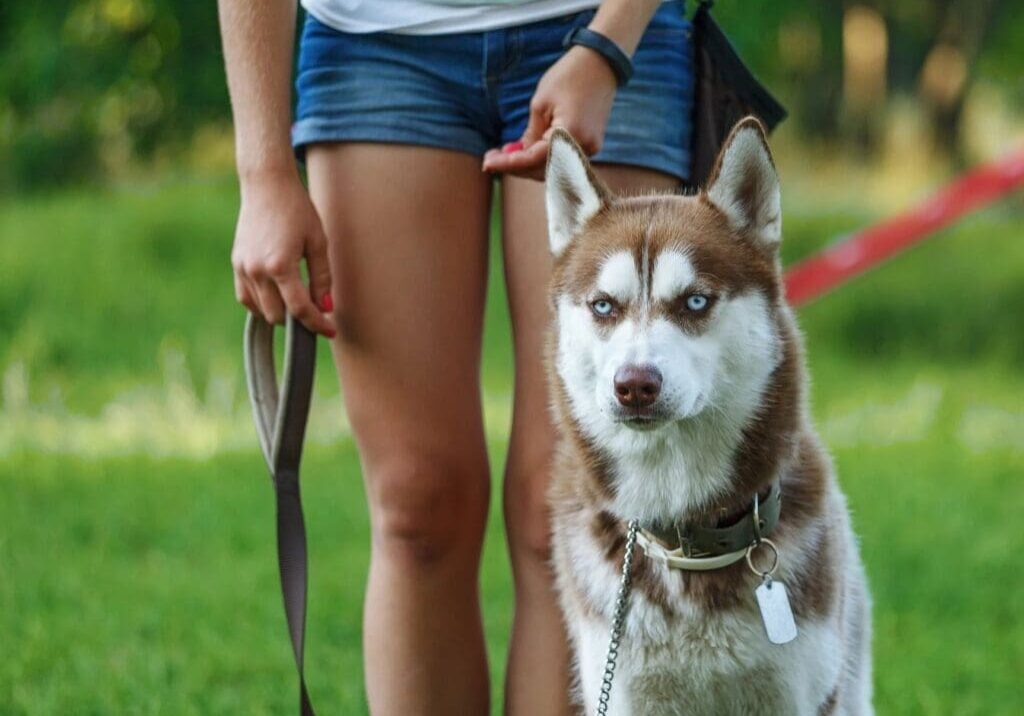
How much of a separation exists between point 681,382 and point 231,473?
493 centimetres

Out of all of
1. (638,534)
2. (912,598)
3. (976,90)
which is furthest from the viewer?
(976,90)

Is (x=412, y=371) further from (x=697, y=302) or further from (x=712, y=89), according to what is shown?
(x=712, y=89)

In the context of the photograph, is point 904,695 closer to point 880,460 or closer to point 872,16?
point 880,460

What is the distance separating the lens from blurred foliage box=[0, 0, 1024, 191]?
11375mm

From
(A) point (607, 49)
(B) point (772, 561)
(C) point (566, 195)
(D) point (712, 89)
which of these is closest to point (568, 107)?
(A) point (607, 49)

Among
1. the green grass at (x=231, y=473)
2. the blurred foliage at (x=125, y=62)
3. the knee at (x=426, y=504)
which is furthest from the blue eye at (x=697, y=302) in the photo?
the blurred foliage at (x=125, y=62)

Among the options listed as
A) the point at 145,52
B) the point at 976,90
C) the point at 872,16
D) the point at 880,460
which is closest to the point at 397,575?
the point at 880,460

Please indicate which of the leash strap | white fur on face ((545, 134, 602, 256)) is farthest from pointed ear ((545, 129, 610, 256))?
the leash strap

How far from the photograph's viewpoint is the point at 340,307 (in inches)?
121

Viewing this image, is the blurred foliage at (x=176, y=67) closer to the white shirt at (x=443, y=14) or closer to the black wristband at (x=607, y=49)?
the white shirt at (x=443, y=14)

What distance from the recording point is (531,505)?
310 cm

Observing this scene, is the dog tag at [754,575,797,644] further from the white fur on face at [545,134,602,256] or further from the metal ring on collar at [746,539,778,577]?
the white fur on face at [545,134,602,256]

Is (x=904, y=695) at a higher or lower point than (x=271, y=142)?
lower

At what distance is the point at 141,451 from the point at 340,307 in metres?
4.89
